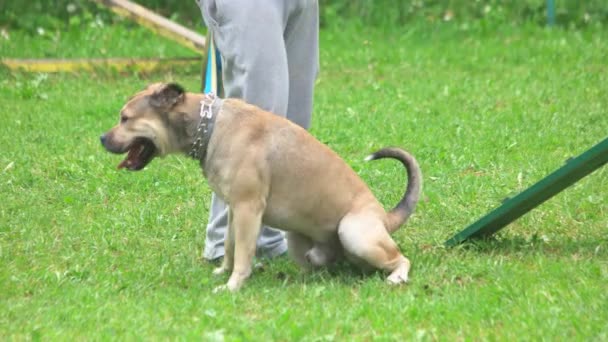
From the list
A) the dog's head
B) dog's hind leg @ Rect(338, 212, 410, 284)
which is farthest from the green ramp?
the dog's head

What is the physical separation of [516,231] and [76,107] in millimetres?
5023

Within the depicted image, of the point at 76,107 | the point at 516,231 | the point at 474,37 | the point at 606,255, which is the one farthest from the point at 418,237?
the point at 474,37

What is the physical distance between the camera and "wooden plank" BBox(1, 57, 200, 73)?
38.3ft

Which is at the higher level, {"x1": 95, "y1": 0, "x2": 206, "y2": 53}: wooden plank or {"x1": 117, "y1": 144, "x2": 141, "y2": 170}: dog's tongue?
{"x1": 117, "y1": 144, "x2": 141, "y2": 170}: dog's tongue

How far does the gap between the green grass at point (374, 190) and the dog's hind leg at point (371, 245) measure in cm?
10

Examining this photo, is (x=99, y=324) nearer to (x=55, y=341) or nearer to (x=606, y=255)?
(x=55, y=341)

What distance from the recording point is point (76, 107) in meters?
10.4

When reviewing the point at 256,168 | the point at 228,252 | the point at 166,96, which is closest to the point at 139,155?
the point at 166,96

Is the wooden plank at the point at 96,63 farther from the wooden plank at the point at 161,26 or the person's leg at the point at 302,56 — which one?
the person's leg at the point at 302,56

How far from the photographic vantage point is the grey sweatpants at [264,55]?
231 inches

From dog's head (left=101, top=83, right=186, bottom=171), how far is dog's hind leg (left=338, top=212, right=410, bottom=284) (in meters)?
1.01

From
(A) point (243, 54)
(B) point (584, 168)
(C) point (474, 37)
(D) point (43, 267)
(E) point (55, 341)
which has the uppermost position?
(A) point (243, 54)

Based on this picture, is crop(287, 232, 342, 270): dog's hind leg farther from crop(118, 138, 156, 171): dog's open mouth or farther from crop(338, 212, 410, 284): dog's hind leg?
crop(118, 138, 156, 171): dog's open mouth

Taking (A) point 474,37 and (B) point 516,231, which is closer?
(B) point 516,231
